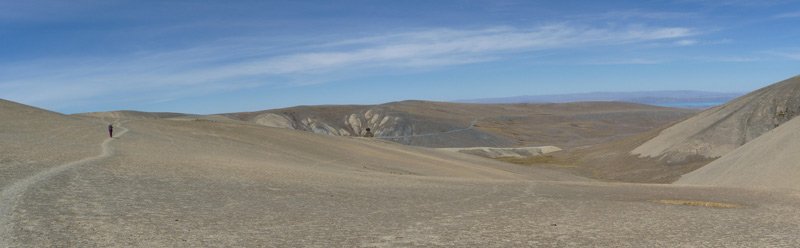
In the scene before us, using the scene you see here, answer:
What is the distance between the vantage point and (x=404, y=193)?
21.8 metres

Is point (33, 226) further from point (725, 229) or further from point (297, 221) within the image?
point (725, 229)

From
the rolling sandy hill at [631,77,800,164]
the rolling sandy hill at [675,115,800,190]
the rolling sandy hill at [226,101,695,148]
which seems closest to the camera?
the rolling sandy hill at [675,115,800,190]

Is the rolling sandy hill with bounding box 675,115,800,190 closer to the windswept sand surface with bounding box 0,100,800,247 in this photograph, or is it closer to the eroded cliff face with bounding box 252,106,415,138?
the windswept sand surface with bounding box 0,100,800,247

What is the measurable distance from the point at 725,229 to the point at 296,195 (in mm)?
12017

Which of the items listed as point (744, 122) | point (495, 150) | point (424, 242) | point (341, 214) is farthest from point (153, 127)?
point (495, 150)

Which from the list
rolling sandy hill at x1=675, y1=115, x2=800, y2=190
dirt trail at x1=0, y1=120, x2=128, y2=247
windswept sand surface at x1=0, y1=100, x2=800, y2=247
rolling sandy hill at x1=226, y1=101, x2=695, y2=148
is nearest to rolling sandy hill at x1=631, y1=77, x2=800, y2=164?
rolling sandy hill at x1=675, y1=115, x2=800, y2=190

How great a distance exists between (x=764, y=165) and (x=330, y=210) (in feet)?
110

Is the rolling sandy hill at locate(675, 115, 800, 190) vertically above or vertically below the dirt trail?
below

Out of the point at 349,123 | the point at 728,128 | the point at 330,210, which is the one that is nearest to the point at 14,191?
the point at 330,210

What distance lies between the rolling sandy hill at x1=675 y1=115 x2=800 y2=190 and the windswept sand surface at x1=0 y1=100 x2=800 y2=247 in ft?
39.3

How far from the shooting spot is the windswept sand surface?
12844 millimetres

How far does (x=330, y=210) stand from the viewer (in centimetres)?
1711

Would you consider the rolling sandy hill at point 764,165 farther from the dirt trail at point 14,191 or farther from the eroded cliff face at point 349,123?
the eroded cliff face at point 349,123

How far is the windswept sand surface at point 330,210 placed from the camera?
1284cm
